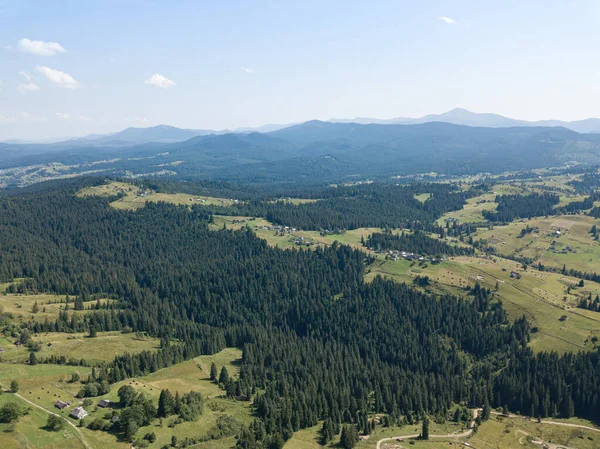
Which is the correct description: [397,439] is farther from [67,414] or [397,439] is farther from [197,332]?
[197,332]

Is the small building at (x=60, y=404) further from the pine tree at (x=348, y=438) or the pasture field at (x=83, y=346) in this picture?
the pine tree at (x=348, y=438)

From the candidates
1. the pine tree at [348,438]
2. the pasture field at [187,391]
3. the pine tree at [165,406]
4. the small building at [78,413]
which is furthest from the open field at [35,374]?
the pine tree at [348,438]

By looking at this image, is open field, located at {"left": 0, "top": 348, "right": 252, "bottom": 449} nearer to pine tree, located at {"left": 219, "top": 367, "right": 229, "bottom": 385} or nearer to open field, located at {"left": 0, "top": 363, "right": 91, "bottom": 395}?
open field, located at {"left": 0, "top": 363, "right": 91, "bottom": 395}

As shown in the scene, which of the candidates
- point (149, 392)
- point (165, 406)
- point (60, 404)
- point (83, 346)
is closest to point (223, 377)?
point (149, 392)

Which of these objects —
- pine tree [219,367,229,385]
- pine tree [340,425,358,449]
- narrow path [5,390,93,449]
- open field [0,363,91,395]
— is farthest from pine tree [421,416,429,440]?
open field [0,363,91,395]

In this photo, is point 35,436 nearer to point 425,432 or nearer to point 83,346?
point 83,346

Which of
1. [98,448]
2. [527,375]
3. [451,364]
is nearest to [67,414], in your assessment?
[98,448]

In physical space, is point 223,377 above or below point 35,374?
below
